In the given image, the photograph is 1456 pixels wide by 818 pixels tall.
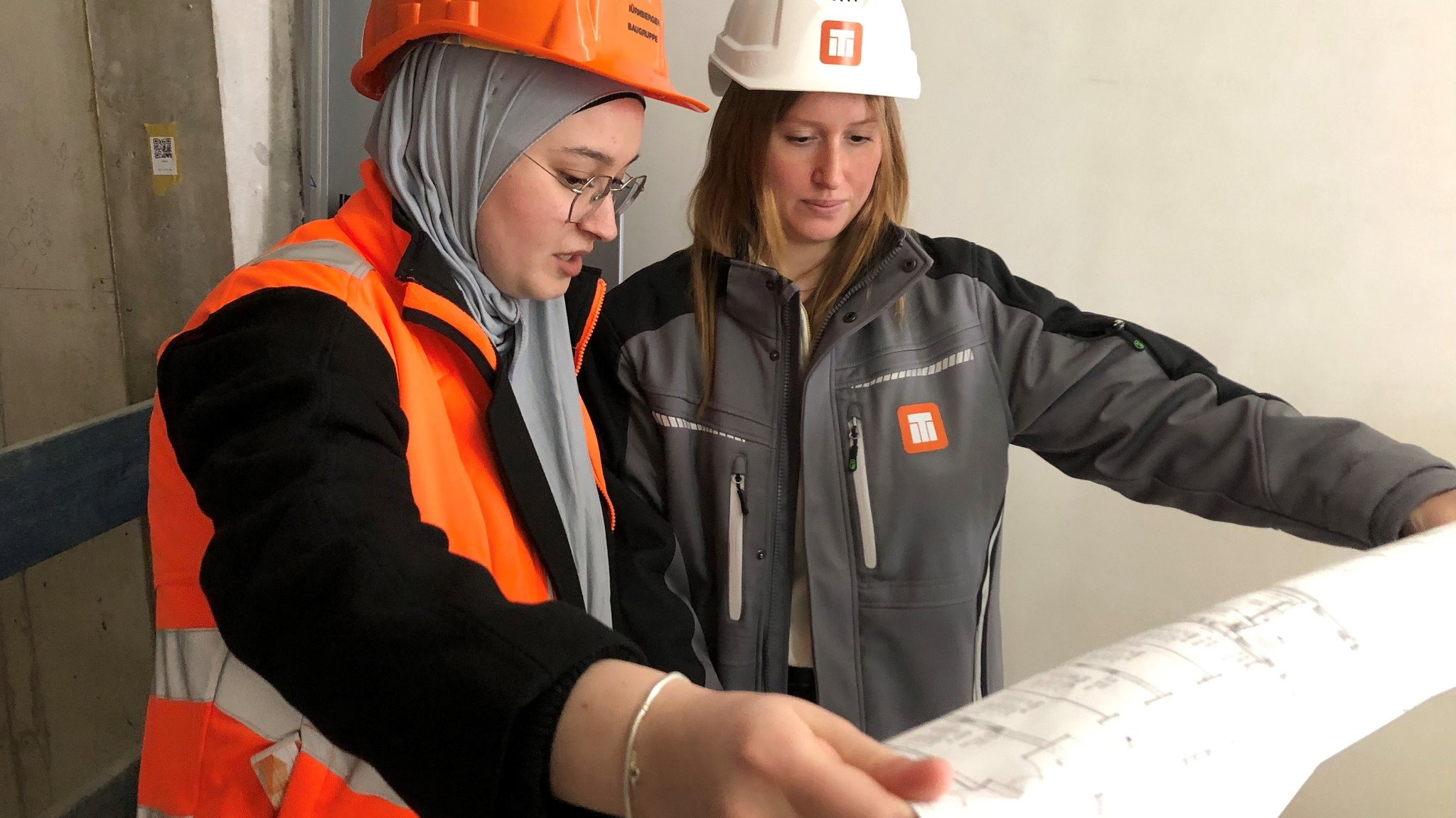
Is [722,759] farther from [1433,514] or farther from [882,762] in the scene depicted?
[1433,514]

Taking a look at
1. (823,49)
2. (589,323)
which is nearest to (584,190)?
(589,323)

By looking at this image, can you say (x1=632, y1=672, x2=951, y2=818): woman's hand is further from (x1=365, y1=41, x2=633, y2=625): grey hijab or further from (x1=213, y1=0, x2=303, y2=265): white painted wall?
(x1=213, y1=0, x2=303, y2=265): white painted wall

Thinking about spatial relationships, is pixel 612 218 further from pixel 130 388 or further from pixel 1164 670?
pixel 130 388

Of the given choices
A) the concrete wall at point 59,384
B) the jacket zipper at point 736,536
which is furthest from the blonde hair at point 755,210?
the concrete wall at point 59,384

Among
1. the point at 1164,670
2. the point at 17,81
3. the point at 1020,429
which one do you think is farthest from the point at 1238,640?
the point at 17,81

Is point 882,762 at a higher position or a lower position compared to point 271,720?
higher

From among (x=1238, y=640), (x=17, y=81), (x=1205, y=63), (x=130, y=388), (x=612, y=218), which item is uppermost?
(x=1205, y=63)

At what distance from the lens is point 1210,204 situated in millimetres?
1667

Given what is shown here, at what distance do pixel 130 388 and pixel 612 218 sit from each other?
1281mm

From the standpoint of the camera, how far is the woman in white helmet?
4.07ft

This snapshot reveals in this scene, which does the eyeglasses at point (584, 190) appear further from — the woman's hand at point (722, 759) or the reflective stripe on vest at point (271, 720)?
the woman's hand at point (722, 759)

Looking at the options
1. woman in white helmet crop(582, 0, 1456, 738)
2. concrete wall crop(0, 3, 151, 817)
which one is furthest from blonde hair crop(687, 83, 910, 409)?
concrete wall crop(0, 3, 151, 817)

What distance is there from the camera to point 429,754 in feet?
1.45

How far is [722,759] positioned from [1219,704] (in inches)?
14.9
